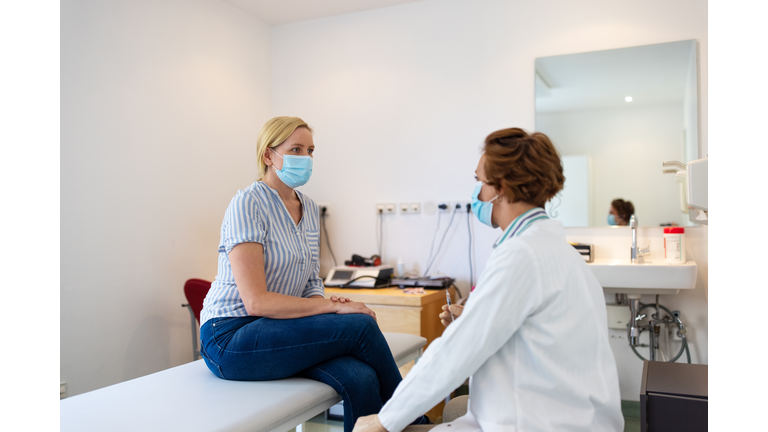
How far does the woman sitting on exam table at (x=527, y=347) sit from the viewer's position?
100 centimetres

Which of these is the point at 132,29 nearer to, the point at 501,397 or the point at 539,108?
the point at 539,108

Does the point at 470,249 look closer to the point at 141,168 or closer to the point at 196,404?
the point at 141,168

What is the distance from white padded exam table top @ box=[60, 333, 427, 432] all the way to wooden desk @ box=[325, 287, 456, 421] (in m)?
1.37

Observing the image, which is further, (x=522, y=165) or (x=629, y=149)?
(x=629, y=149)

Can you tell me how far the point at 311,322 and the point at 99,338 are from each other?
1.72 meters

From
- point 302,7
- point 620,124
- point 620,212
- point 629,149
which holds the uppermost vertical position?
point 302,7

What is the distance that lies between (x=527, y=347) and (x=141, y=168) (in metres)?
2.58

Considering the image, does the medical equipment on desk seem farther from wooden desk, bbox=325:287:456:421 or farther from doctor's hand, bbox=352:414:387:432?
doctor's hand, bbox=352:414:387:432

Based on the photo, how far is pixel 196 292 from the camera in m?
2.89

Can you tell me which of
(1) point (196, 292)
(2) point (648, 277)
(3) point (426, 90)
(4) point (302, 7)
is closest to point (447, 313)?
(2) point (648, 277)

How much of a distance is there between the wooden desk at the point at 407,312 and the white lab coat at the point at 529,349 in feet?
5.99

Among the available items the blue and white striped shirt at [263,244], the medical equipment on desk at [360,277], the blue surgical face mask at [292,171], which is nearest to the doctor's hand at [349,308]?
the blue and white striped shirt at [263,244]

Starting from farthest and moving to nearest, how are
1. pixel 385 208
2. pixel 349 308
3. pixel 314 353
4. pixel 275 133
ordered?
pixel 385 208
pixel 275 133
pixel 349 308
pixel 314 353
